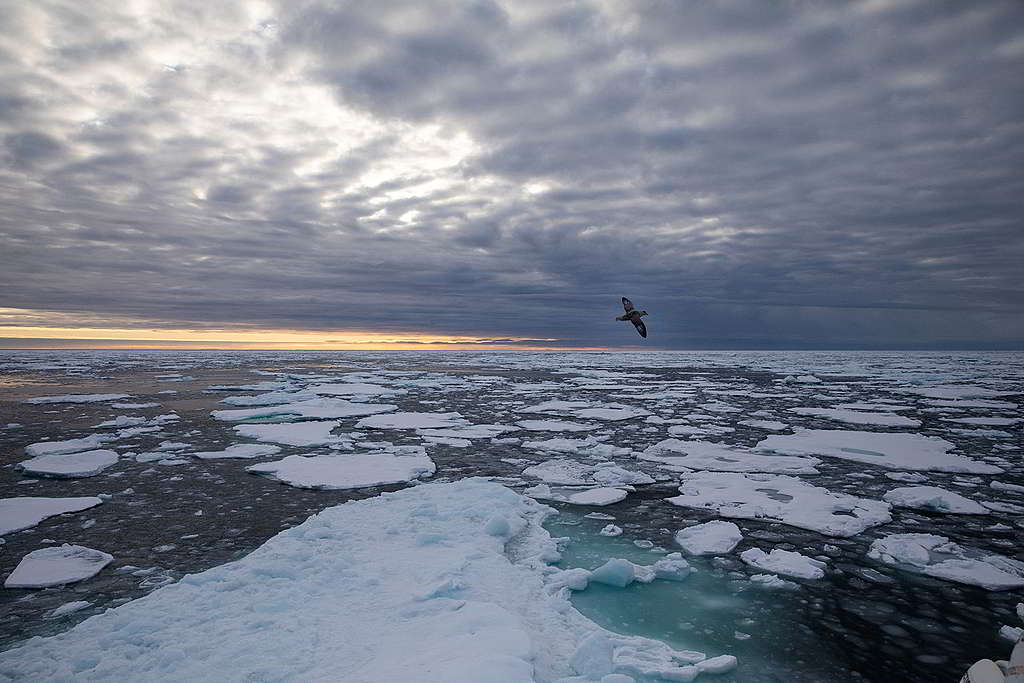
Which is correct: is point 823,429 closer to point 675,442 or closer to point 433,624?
point 675,442

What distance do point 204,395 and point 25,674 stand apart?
1777 cm

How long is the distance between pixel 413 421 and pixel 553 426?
11.1 feet

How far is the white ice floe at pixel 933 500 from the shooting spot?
5.67m

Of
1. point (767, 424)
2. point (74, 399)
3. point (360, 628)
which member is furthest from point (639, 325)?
point (74, 399)

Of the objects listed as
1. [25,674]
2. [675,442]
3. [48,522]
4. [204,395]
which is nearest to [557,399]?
[675,442]

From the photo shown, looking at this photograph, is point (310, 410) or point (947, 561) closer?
point (947, 561)

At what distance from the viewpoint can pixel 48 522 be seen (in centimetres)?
515

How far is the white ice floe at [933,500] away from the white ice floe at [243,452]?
361 inches

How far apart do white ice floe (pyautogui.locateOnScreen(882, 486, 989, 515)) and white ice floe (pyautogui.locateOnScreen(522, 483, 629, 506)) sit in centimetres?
321

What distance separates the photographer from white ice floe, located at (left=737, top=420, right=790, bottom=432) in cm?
1126

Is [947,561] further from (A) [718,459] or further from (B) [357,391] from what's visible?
(B) [357,391]

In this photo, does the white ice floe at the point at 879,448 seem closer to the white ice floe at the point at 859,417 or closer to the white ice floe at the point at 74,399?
the white ice floe at the point at 859,417

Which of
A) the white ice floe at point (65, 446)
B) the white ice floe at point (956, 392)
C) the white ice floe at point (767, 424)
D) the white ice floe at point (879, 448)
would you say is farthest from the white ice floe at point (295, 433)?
the white ice floe at point (956, 392)

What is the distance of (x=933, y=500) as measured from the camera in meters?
5.86
